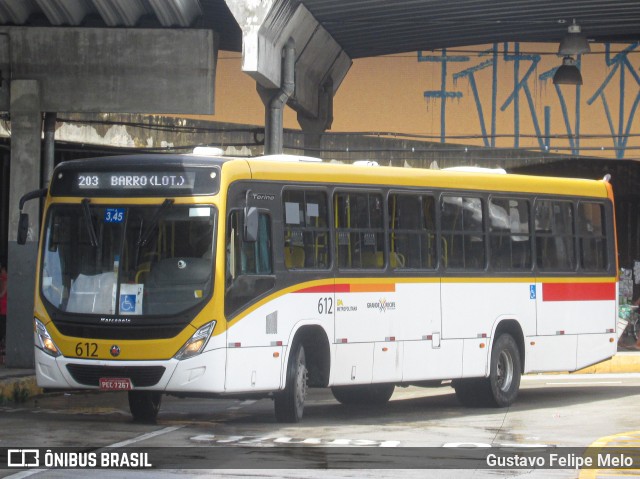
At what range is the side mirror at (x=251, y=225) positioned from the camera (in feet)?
51.2

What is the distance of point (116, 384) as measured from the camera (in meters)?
15.4

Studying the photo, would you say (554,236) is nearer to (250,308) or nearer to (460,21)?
(250,308)

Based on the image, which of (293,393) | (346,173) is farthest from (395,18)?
(293,393)

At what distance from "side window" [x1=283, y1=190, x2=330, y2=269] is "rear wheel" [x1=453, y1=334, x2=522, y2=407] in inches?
137

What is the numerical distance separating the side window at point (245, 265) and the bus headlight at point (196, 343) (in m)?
0.29

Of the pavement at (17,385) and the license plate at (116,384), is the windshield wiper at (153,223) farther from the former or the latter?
the pavement at (17,385)

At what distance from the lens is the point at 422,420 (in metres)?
17.1

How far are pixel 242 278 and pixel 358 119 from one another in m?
20.6

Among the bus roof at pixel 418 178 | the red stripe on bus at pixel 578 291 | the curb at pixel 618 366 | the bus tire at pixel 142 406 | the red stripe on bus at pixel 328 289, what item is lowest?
the bus tire at pixel 142 406

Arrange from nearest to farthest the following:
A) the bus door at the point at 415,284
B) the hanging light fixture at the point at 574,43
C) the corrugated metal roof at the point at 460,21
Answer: the bus door at the point at 415,284, the corrugated metal roof at the point at 460,21, the hanging light fixture at the point at 574,43

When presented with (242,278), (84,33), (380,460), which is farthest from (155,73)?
(380,460)

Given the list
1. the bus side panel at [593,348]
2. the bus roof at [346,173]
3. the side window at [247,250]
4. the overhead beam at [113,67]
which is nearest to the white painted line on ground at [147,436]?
the side window at [247,250]

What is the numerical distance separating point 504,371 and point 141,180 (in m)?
Answer: 6.24

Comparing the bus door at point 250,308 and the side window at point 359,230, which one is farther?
the side window at point 359,230
